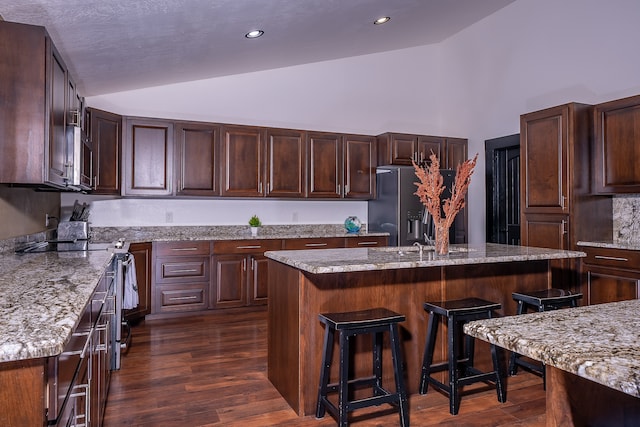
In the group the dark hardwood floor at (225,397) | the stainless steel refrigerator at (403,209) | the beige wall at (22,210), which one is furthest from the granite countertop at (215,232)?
the dark hardwood floor at (225,397)

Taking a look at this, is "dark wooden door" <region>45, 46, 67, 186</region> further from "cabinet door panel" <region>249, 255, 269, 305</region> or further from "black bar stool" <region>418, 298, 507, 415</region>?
"cabinet door panel" <region>249, 255, 269, 305</region>

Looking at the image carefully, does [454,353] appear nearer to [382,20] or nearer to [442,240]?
[442,240]

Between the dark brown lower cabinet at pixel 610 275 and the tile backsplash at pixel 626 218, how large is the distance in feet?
1.32

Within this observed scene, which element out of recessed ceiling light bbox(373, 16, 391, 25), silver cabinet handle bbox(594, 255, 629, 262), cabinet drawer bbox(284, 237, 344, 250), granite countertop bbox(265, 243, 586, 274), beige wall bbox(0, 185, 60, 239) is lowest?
silver cabinet handle bbox(594, 255, 629, 262)

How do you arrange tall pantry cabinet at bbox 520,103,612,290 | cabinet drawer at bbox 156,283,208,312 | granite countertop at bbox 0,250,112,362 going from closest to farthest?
1. granite countertop at bbox 0,250,112,362
2. tall pantry cabinet at bbox 520,103,612,290
3. cabinet drawer at bbox 156,283,208,312

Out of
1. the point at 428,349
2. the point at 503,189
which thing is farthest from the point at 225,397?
the point at 503,189

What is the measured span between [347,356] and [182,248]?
2.79 m

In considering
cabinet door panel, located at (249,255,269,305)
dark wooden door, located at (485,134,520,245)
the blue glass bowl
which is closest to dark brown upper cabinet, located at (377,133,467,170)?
dark wooden door, located at (485,134,520,245)

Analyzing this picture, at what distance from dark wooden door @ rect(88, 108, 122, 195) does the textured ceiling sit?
1.05 feet

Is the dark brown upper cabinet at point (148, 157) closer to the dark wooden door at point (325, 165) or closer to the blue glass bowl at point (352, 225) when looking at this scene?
the dark wooden door at point (325, 165)

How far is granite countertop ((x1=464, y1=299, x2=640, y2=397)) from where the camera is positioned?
0.77 metres

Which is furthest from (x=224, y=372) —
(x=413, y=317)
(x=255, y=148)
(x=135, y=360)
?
(x=255, y=148)

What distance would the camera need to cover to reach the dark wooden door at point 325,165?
5176 mm

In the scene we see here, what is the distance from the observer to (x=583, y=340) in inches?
36.8
